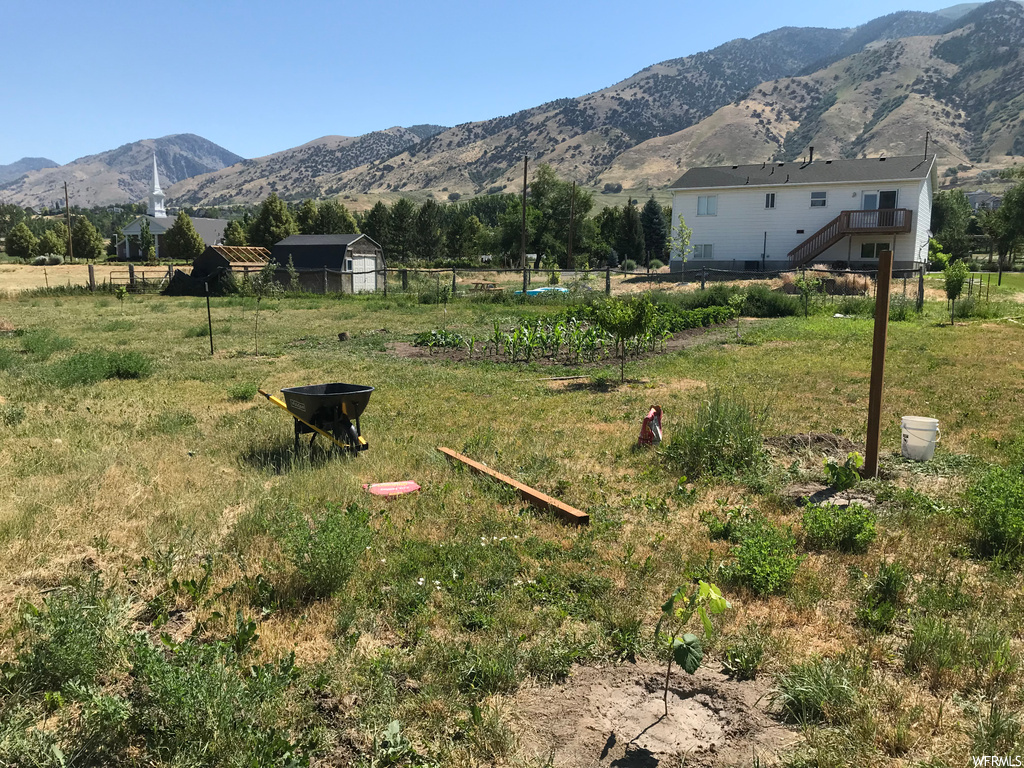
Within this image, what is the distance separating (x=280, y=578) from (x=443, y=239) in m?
67.6

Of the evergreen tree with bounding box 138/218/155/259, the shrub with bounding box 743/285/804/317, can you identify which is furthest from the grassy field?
the evergreen tree with bounding box 138/218/155/259

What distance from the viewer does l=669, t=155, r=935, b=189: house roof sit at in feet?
128

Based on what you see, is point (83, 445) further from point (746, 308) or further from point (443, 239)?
point (443, 239)

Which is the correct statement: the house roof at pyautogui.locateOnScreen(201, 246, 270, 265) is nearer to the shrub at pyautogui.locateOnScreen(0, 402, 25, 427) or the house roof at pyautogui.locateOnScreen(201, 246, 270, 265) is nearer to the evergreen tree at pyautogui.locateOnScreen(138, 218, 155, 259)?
the shrub at pyautogui.locateOnScreen(0, 402, 25, 427)

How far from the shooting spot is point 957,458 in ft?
23.0

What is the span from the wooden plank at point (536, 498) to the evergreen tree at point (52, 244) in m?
82.3

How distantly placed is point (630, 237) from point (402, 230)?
22.8m

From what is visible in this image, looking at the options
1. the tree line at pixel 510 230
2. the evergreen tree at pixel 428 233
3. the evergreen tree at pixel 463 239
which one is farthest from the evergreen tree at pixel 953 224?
the evergreen tree at pixel 428 233

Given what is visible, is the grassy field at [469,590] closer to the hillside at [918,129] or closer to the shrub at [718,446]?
the shrub at [718,446]

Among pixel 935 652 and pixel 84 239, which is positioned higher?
pixel 84 239

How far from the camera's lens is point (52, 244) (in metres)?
71.2

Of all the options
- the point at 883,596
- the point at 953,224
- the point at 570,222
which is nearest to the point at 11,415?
the point at 883,596

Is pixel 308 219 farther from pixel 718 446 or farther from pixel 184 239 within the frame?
pixel 718 446

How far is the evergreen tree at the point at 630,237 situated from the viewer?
63.0m
